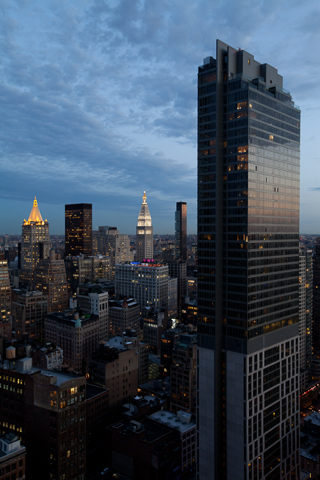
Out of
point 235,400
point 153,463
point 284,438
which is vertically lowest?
point 153,463

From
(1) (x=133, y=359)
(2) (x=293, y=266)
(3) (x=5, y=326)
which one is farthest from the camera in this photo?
(3) (x=5, y=326)

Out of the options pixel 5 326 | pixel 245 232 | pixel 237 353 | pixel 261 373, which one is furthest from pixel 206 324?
pixel 5 326

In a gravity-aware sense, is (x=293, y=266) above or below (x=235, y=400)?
above

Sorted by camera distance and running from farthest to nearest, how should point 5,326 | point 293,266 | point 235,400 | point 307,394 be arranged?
point 5,326, point 307,394, point 293,266, point 235,400

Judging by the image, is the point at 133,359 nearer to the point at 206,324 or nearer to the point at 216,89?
the point at 206,324

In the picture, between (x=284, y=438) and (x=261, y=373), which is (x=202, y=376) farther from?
(x=284, y=438)

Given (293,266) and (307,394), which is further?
(307,394)
